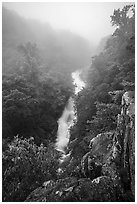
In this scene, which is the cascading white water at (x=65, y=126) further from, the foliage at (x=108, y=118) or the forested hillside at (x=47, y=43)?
the forested hillside at (x=47, y=43)

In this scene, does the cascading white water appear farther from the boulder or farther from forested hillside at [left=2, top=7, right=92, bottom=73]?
forested hillside at [left=2, top=7, right=92, bottom=73]

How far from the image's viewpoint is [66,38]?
257ft

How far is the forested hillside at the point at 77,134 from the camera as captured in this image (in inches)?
368

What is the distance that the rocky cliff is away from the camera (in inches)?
353

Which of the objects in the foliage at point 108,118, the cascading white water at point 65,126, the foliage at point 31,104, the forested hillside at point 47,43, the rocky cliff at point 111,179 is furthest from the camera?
the forested hillside at point 47,43

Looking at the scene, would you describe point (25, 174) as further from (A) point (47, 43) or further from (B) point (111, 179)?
(A) point (47, 43)

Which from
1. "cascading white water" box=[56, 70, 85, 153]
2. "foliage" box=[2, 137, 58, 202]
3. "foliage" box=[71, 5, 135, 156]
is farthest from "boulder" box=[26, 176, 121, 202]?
"cascading white water" box=[56, 70, 85, 153]

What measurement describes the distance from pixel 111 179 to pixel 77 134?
8.93 m

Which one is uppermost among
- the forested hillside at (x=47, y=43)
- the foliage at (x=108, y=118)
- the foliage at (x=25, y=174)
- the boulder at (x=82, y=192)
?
the forested hillside at (x=47, y=43)

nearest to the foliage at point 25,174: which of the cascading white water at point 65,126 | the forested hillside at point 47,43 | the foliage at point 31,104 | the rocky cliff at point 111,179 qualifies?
the rocky cliff at point 111,179

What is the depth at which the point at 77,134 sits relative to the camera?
18.3 meters

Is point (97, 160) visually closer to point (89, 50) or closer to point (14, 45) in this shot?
point (14, 45)

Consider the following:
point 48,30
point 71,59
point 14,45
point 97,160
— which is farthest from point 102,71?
point 48,30

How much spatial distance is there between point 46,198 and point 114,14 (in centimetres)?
2418
